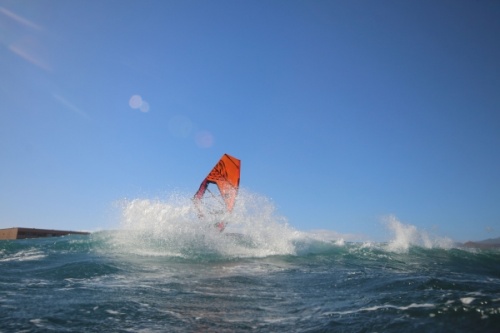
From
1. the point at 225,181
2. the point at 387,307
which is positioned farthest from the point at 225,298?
the point at 225,181

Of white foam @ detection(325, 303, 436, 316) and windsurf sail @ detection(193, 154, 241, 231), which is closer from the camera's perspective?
white foam @ detection(325, 303, 436, 316)

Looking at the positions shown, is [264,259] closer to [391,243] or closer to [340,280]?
[340,280]

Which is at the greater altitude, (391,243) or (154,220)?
(154,220)

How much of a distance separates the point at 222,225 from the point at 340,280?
25.4 feet

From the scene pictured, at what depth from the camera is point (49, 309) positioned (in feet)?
13.1

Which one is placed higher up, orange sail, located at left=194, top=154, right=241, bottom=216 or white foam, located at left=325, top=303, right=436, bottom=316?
orange sail, located at left=194, top=154, right=241, bottom=216

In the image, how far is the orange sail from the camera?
14793 millimetres

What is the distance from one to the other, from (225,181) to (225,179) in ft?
0.36

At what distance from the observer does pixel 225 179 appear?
50.2 ft

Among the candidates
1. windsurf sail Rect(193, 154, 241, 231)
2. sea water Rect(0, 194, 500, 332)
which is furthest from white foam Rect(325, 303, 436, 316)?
windsurf sail Rect(193, 154, 241, 231)

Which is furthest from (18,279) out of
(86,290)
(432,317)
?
(432,317)

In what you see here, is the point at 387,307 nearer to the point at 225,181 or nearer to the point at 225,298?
the point at 225,298

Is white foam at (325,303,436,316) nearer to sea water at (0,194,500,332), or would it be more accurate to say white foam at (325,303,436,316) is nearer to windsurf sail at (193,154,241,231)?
sea water at (0,194,500,332)

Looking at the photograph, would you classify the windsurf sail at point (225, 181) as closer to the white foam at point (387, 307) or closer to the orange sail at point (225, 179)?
the orange sail at point (225, 179)
